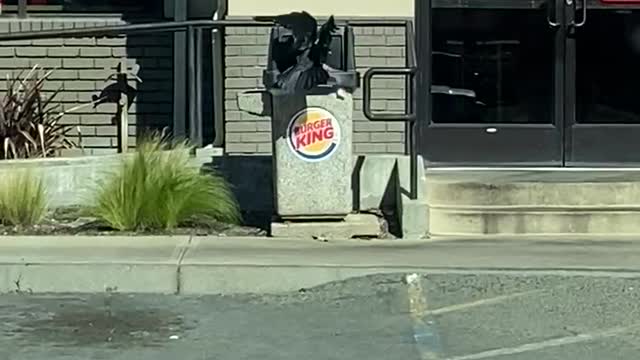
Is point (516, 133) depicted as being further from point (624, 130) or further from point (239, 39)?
point (239, 39)

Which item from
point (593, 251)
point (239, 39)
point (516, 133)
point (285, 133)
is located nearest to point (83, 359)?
point (285, 133)

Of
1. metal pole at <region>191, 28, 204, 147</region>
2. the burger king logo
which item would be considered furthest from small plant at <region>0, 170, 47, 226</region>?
the burger king logo

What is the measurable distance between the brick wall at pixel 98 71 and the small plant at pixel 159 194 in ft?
6.89

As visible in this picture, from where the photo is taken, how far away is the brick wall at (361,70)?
38.8 feet

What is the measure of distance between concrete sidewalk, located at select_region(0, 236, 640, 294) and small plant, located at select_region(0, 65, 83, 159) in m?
1.80

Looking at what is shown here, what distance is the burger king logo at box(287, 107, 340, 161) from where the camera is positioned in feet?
33.4

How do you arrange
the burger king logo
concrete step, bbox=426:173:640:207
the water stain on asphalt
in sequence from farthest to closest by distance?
concrete step, bbox=426:173:640:207, the burger king logo, the water stain on asphalt

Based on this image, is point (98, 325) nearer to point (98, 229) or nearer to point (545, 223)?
point (98, 229)

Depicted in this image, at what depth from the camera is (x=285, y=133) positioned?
10.2m

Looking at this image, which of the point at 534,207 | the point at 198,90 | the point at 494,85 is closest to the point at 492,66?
the point at 494,85

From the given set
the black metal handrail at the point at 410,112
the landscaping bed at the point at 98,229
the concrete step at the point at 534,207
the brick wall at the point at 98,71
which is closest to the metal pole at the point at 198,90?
the brick wall at the point at 98,71

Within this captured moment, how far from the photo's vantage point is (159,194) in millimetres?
10523

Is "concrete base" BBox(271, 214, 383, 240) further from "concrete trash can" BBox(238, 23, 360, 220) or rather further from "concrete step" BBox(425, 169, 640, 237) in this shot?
"concrete step" BBox(425, 169, 640, 237)

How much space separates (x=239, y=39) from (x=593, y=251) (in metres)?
3.77
